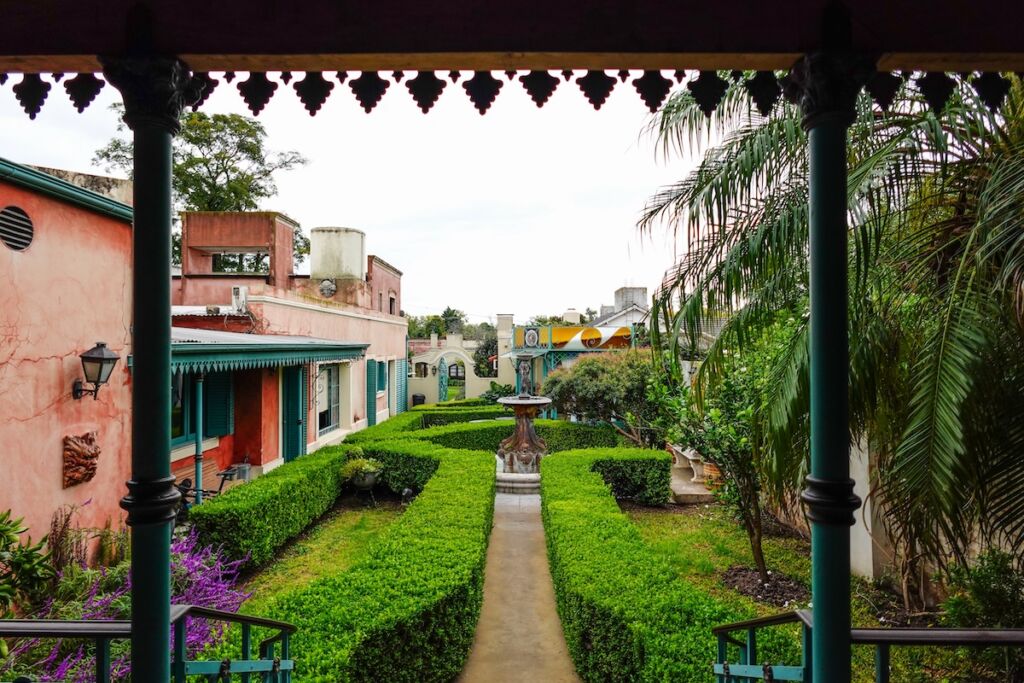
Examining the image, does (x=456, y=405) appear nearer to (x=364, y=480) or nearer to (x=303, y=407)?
(x=303, y=407)

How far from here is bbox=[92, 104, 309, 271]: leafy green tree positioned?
68.9ft

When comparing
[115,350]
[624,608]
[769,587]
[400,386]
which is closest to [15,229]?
[115,350]

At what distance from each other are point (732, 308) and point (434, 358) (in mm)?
26449

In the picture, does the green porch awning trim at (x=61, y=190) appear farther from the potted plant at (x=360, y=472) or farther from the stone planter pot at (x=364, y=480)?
the stone planter pot at (x=364, y=480)

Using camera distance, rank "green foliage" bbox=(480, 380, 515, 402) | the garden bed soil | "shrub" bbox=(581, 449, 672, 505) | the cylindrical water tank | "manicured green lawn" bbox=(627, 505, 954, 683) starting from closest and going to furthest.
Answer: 1. "manicured green lawn" bbox=(627, 505, 954, 683)
2. the garden bed soil
3. "shrub" bbox=(581, 449, 672, 505)
4. the cylindrical water tank
5. "green foliage" bbox=(480, 380, 515, 402)

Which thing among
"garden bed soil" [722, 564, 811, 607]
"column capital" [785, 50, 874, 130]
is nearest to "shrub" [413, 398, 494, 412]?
"garden bed soil" [722, 564, 811, 607]

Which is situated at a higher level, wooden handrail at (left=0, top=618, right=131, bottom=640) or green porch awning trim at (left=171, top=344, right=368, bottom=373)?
green porch awning trim at (left=171, top=344, right=368, bottom=373)

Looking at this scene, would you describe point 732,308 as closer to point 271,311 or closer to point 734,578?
point 734,578

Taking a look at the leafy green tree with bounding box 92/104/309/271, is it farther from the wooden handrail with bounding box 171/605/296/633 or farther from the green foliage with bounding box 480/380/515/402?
the wooden handrail with bounding box 171/605/296/633

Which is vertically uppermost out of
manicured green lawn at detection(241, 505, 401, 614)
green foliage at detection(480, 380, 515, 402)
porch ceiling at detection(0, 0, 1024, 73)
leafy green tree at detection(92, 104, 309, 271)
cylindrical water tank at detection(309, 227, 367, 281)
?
leafy green tree at detection(92, 104, 309, 271)

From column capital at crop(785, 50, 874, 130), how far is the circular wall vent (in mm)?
6108

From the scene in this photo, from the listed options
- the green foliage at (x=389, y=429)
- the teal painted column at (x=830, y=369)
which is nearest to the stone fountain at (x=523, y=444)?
the green foliage at (x=389, y=429)

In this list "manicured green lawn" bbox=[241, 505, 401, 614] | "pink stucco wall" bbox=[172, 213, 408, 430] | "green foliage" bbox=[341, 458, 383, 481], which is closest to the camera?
"manicured green lawn" bbox=[241, 505, 401, 614]

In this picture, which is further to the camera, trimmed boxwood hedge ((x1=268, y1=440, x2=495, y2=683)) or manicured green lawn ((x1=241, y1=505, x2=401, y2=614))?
manicured green lawn ((x1=241, y1=505, x2=401, y2=614))
